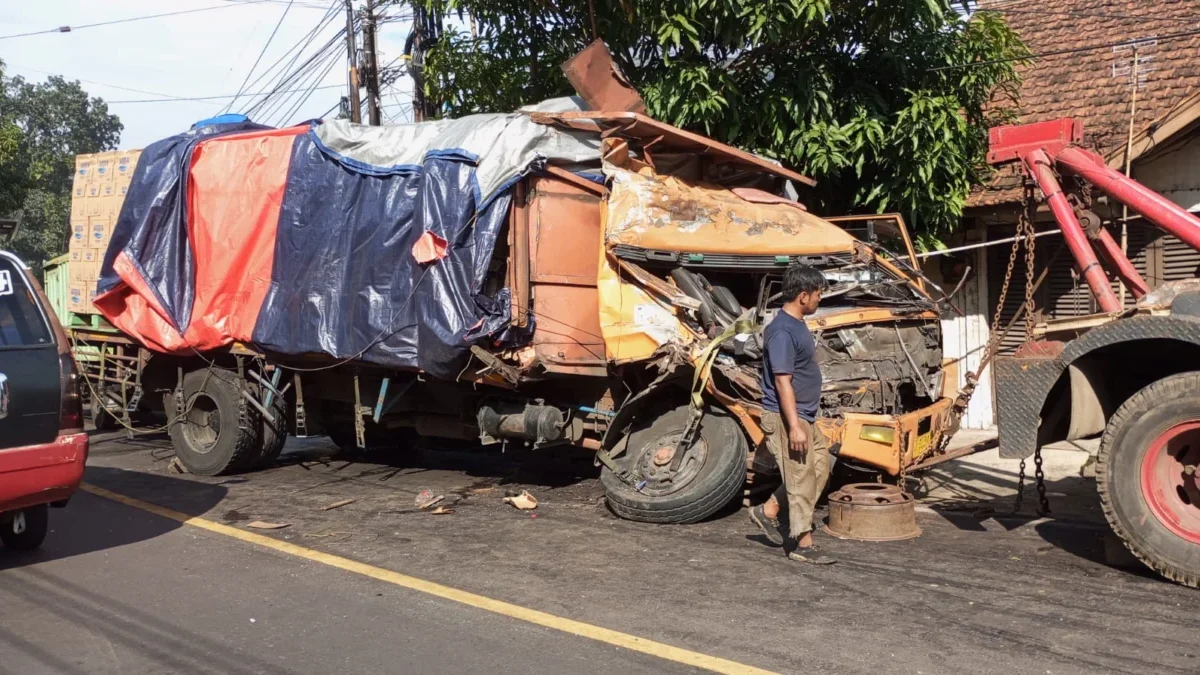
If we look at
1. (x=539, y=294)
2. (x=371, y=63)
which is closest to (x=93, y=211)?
(x=539, y=294)

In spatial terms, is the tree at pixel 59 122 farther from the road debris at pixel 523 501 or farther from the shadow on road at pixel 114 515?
the road debris at pixel 523 501

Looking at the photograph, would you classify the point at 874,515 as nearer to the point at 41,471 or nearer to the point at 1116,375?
the point at 1116,375

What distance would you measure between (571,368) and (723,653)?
10.9 feet

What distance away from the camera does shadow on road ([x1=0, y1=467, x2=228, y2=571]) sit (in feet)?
21.8

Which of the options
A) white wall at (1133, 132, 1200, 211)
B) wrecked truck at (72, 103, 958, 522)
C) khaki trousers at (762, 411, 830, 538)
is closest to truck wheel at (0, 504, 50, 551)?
wrecked truck at (72, 103, 958, 522)

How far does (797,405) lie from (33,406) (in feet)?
14.2

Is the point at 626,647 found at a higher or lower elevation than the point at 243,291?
lower

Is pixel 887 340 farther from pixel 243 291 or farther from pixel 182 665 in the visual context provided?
pixel 243 291

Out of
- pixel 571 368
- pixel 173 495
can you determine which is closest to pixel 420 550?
pixel 571 368

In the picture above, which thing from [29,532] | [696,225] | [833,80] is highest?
[833,80]

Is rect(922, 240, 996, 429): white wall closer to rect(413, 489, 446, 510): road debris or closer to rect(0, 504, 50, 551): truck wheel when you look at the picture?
rect(413, 489, 446, 510): road debris

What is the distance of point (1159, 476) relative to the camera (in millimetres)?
5332

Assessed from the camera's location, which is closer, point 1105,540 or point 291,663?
point 291,663

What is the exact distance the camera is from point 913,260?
8273mm
